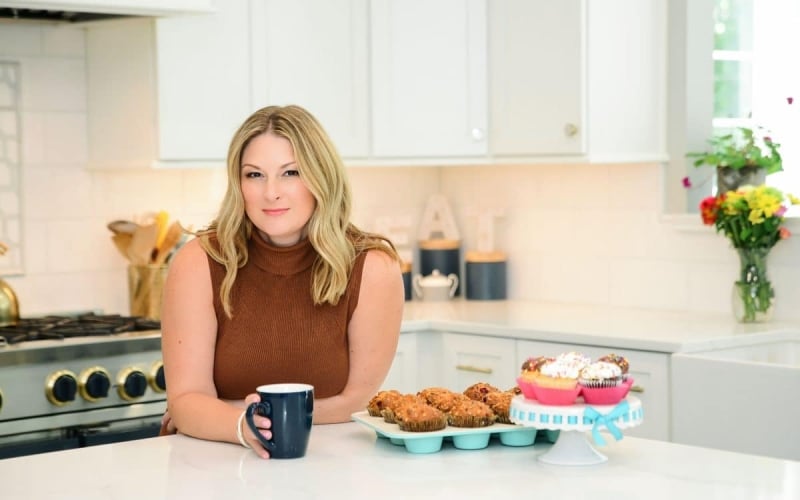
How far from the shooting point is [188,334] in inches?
95.7

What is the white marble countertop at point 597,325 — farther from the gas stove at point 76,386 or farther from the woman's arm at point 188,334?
the woman's arm at point 188,334

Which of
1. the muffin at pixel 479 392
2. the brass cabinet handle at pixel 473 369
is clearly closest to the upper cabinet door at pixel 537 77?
the brass cabinet handle at pixel 473 369

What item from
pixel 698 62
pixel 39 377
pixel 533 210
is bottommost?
pixel 39 377

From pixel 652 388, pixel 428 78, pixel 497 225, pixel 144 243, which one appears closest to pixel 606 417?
pixel 652 388

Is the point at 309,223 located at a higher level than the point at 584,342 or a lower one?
higher

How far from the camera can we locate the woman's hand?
202 cm

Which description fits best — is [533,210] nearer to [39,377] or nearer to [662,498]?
[39,377]

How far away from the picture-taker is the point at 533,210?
15.8ft

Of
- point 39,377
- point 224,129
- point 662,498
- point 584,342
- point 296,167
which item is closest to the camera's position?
point 662,498

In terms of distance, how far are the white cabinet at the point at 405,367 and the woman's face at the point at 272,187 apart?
1735 mm

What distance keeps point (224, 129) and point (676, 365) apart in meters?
1.59

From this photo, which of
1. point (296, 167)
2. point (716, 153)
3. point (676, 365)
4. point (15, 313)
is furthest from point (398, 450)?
point (716, 153)

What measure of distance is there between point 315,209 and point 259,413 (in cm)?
59

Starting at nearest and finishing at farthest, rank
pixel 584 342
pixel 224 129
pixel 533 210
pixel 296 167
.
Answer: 1. pixel 296 167
2. pixel 584 342
3. pixel 224 129
4. pixel 533 210
